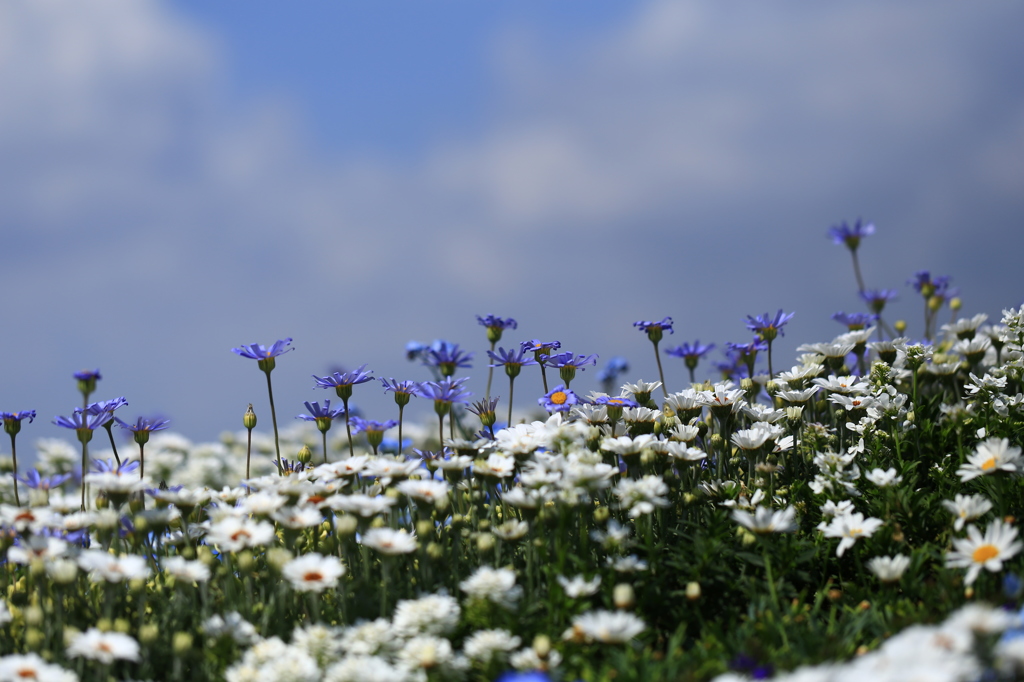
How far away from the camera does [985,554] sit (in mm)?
2904

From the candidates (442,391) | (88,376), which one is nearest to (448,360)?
(442,391)

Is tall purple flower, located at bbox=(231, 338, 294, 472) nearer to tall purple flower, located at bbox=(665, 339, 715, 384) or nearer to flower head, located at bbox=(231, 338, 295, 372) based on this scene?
flower head, located at bbox=(231, 338, 295, 372)

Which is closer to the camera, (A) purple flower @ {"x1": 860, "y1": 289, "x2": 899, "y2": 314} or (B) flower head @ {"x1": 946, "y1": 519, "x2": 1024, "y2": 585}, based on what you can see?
(B) flower head @ {"x1": 946, "y1": 519, "x2": 1024, "y2": 585}

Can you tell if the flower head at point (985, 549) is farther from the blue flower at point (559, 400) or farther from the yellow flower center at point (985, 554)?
the blue flower at point (559, 400)

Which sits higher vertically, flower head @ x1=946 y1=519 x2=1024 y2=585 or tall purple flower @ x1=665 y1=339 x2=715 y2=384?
tall purple flower @ x1=665 y1=339 x2=715 y2=384

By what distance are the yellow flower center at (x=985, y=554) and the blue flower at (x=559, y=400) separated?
211 centimetres

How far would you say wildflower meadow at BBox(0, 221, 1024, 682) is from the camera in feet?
8.74

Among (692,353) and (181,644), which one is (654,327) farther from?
(181,644)

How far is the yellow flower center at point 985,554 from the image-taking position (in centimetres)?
290

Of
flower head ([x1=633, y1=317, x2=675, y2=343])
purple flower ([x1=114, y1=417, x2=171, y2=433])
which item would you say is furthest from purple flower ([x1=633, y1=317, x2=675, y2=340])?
purple flower ([x1=114, y1=417, x2=171, y2=433])

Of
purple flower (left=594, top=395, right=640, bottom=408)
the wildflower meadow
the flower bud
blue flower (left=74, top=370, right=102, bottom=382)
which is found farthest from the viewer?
the flower bud

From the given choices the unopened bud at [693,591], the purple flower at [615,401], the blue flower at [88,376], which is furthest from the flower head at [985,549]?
the blue flower at [88,376]

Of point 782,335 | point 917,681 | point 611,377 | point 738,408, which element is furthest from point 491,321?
point 611,377

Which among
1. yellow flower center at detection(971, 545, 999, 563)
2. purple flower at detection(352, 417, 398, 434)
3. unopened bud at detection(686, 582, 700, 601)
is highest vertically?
purple flower at detection(352, 417, 398, 434)
